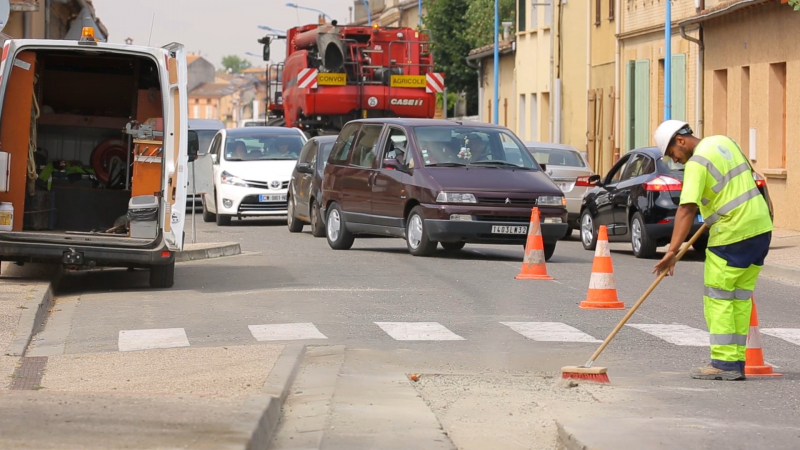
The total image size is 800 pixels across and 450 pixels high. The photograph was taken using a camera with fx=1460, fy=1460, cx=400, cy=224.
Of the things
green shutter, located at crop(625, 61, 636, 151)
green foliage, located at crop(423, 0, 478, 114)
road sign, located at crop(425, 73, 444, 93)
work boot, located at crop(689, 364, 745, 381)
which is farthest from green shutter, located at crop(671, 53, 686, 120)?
green foliage, located at crop(423, 0, 478, 114)

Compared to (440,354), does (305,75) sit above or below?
above

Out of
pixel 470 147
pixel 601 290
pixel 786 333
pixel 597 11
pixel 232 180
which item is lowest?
pixel 786 333

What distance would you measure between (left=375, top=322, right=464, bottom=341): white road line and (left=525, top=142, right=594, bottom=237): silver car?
1241 cm

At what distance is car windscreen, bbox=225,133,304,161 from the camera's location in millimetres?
26766

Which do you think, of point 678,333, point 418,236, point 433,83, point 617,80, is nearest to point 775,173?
point 433,83

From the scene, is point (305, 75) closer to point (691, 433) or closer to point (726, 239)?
point (726, 239)

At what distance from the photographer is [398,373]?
29.2 ft

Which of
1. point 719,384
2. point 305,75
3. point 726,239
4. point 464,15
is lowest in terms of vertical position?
point 719,384

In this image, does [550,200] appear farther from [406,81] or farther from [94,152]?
[406,81]

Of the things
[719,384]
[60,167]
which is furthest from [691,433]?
[60,167]

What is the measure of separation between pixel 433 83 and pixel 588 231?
9281mm

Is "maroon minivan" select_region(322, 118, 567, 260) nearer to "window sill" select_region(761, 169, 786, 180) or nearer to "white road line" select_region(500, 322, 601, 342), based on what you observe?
"white road line" select_region(500, 322, 601, 342)

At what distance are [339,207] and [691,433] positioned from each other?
13.1 metres

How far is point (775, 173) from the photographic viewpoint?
2630 centimetres
